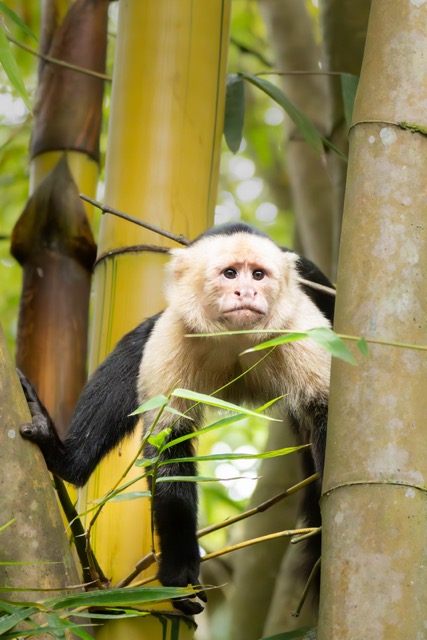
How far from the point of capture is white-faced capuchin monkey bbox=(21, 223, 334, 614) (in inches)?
84.1

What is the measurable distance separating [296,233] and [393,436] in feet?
9.06

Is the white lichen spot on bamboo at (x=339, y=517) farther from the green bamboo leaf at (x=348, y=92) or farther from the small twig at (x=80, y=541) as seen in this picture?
the green bamboo leaf at (x=348, y=92)

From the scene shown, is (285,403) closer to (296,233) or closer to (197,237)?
(197,237)

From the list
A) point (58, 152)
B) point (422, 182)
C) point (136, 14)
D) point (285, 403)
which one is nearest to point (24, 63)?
point (58, 152)

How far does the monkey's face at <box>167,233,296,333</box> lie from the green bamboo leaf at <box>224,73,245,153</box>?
21.1 inches

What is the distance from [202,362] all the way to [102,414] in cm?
32

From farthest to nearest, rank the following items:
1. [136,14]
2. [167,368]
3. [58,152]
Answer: [58,152] < [136,14] < [167,368]

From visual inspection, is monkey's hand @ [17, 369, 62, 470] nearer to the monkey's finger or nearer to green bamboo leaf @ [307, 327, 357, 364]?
the monkey's finger

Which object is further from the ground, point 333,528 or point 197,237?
point 197,237

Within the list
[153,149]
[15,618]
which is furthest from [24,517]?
[153,149]

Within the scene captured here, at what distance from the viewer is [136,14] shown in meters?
2.36

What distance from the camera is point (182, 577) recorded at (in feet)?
6.93

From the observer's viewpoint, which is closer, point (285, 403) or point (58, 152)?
point (285, 403)

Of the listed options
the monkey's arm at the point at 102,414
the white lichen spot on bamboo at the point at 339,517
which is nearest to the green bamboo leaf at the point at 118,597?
the white lichen spot on bamboo at the point at 339,517
